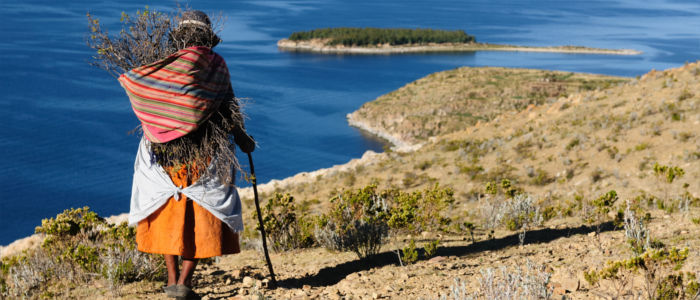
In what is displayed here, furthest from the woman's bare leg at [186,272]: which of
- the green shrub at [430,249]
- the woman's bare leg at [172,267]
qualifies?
the green shrub at [430,249]

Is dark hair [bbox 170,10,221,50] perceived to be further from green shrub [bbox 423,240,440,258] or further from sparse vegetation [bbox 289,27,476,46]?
sparse vegetation [bbox 289,27,476,46]

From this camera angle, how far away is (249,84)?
7819 cm

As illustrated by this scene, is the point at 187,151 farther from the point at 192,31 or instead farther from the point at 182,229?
the point at 192,31

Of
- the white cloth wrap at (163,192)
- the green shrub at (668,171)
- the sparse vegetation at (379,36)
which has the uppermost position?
the sparse vegetation at (379,36)

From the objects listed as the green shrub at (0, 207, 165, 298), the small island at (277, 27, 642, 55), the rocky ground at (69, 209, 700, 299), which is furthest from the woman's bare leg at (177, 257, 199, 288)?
the small island at (277, 27, 642, 55)

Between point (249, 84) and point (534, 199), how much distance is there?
70157 mm

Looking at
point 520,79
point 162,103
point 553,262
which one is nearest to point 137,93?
point 162,103

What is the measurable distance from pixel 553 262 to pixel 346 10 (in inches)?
7574

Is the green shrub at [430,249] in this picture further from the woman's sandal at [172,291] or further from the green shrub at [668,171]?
the green shrub at [668,171]

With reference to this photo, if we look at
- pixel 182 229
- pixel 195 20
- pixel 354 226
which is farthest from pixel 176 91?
pixel 354 226

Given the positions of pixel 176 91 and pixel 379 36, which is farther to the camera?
pixel 379 36

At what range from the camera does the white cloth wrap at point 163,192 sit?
4484mm

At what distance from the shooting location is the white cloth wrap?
4.48m

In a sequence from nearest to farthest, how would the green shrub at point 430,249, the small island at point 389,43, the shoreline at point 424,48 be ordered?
the green shrub at point 430,249 → the shoreline at point 424,48 → the small island at point 389,43
